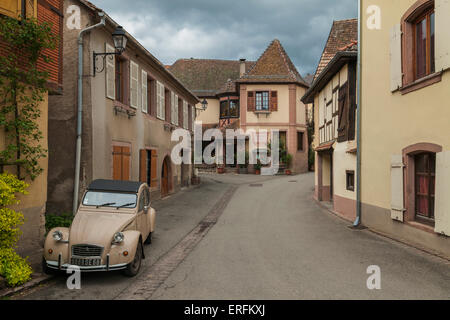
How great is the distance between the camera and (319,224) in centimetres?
1151

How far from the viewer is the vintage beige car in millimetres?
5809

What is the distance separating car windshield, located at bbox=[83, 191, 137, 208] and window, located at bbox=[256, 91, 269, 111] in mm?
25261

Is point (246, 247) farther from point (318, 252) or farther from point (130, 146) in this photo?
point (130, 146)

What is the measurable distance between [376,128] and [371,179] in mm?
1466

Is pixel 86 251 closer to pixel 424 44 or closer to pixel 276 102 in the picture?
pixel 424 44

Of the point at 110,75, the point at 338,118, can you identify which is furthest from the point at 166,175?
the point at 338,118

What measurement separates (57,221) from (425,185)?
29.5ft

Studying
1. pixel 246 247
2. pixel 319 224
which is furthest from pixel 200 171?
pixel 246 247

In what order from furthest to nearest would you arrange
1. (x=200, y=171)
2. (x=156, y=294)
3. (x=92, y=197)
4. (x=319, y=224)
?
(x=200, y=171), (x=319, y=224), (x=92, y=197), (x=156, y=294)

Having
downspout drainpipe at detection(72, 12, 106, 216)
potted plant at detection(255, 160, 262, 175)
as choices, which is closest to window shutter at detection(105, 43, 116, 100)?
downspout drainpipe at detection(72, 12, 106, 216)

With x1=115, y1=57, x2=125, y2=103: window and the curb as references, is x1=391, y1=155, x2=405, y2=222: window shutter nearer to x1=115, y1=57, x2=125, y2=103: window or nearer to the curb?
the curb

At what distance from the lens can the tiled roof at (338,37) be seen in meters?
16.3

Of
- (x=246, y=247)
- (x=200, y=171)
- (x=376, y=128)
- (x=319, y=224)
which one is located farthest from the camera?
(x=200, y=171)

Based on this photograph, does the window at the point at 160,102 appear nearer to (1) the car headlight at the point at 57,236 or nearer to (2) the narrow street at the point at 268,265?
(2) the narrow street at the point at 268,265
